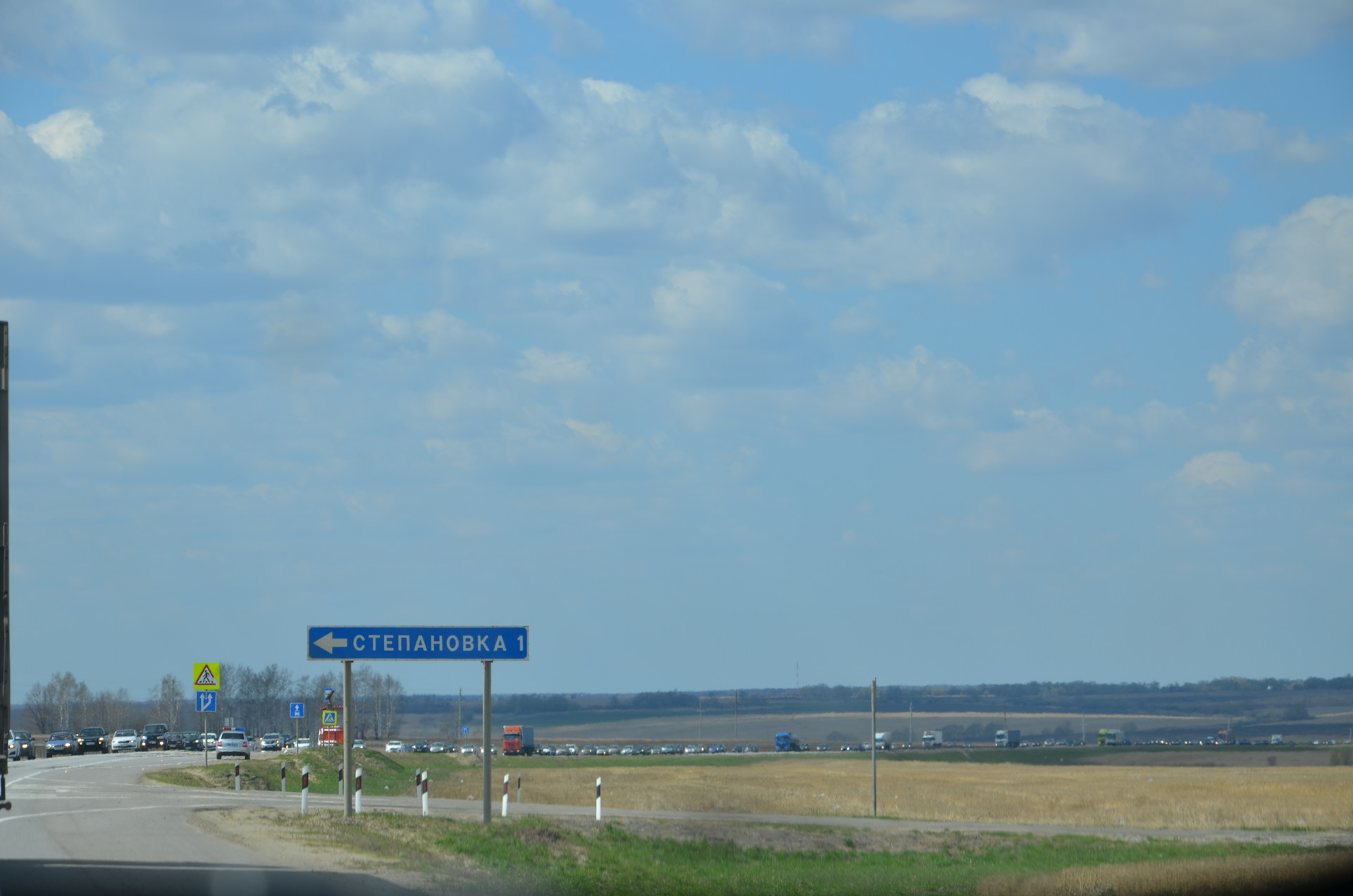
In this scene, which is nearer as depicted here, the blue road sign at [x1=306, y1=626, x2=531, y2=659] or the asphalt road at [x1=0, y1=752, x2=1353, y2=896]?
the asphalt road at [x1=0, y1=752, x2=1353, y2=896]

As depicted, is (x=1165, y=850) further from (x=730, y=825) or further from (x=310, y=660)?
(x=310, y=660)

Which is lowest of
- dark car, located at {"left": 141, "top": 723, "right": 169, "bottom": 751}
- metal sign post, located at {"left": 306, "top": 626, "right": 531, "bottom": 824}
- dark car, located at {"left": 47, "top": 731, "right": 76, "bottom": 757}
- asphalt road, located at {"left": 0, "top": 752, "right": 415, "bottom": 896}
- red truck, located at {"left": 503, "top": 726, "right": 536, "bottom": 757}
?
red truck, located at {"left": 503, "top": 726, "right": 536, "bottom": 757}

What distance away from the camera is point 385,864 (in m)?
20.2

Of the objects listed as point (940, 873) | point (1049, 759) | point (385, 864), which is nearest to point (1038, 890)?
point (940, 873)

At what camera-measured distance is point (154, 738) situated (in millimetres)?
91125

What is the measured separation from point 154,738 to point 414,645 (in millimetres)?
71938

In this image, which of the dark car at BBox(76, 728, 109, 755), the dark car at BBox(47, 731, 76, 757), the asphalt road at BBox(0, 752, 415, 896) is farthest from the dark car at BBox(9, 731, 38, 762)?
the asphalt road at BBox(0, 752, 415, 896)

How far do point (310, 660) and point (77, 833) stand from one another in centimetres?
560

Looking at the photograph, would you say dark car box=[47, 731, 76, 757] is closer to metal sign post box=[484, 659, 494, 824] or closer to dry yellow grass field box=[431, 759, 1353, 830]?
dry yellow grass field box=[431, 759, 1353, 830]

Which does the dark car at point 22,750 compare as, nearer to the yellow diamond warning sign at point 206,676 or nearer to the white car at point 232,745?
the white car at point 232,745

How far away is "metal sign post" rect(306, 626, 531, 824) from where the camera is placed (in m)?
27.4

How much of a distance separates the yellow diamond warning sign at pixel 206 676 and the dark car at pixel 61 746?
38.1 metres

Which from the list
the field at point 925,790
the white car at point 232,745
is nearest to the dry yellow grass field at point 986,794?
the field at point 925,790

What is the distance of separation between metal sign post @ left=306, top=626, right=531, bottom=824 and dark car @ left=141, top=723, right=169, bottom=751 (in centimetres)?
6766
